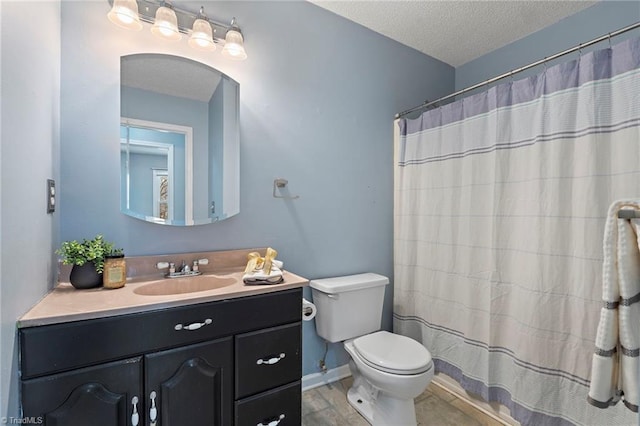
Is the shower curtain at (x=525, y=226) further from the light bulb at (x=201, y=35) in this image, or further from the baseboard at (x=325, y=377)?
the light bulb at (x=201, y=35)

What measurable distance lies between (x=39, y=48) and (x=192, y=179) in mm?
730

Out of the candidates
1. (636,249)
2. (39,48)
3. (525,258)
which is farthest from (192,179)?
(525,258)

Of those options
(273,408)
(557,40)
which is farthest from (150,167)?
(557,40)

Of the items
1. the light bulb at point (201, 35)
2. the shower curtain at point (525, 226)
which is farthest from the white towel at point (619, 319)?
the light bulb at point (201, 35)

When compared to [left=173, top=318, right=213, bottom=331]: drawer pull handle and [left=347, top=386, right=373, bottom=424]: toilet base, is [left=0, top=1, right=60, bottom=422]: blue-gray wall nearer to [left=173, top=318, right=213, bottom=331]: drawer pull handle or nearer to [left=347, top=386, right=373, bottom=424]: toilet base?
[left=173, top=318, right=213, bottom=331]: drawer pull handle

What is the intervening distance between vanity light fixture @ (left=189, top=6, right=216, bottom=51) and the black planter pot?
1.15 m

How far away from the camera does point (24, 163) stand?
87cm

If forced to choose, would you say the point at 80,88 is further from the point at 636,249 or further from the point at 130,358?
the point at 636,249

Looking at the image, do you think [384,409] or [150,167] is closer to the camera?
[150,167]

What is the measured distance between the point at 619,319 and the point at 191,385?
1329 mm

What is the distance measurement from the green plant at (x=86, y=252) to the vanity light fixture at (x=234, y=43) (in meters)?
1.12

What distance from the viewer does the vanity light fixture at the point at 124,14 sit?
1267mm

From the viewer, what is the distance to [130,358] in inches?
37.6

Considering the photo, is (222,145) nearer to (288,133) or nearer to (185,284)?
(288,133)
